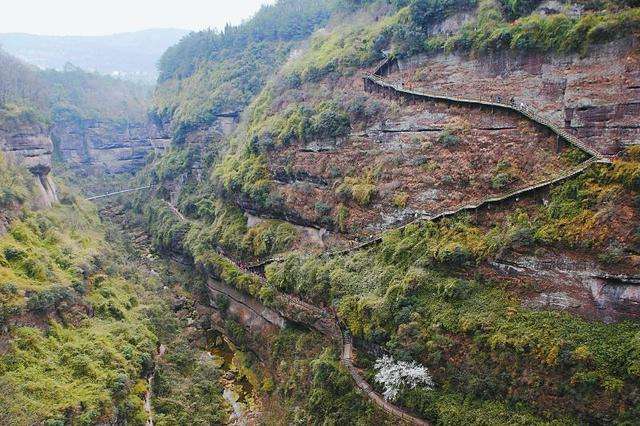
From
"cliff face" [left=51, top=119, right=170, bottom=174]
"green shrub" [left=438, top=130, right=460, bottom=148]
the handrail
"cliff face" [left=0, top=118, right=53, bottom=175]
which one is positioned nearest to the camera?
the handrail

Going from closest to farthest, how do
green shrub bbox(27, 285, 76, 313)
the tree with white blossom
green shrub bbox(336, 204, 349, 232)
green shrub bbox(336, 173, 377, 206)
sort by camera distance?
the tree with white blossom → green shrub bbox(27, 285, 76, 313) → green shrub bbox(336, 173, 377, 206) → green shrub bbox(336, 204, 349, 232)

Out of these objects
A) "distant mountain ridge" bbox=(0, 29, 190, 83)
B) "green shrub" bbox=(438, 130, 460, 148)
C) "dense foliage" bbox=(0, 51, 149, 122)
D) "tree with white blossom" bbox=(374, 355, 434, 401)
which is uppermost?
"distant mountain ridge" bbox=(0, 29, 190, 83)

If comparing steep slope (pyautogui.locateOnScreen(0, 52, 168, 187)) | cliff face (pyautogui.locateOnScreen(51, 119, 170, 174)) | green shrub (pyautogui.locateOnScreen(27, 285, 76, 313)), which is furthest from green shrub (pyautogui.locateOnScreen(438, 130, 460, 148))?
cliff face (pyautogui.locateOnScreen(51, 119, 170, 174))

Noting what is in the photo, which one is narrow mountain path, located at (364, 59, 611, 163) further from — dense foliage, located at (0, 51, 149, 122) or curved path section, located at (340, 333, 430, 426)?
dense foliage, located at (0, 51, 149, 122)

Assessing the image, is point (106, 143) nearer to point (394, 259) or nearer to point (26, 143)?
point (26, 143)

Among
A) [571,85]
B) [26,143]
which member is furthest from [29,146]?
[571,85]

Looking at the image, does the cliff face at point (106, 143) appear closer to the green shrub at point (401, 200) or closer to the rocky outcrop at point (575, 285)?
the green shrub at point (401, 200)
